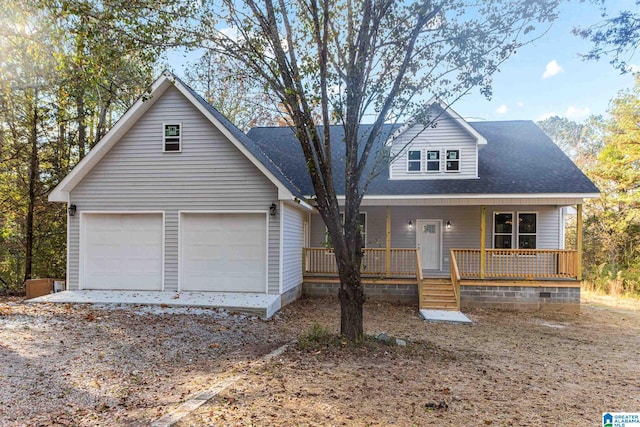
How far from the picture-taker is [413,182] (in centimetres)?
1217

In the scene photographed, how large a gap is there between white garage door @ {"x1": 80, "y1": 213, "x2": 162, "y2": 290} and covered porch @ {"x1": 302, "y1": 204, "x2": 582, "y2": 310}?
4.66m

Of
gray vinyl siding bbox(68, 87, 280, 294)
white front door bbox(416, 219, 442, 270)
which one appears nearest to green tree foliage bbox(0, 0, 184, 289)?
gray vinyl siding bbox(68, 87, 280, 294)

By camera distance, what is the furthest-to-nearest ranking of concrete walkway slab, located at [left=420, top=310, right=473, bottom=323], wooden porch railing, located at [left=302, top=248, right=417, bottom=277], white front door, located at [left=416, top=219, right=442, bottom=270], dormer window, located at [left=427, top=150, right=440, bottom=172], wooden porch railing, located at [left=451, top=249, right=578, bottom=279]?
1. white front door, located at [left=416, top=219, right=442, bottom=270]
2. dormer window, located at [left=427, top=150, right=440, bottom=172]
3. wooden porch railing, located at [left=302, top=248, right=417, bottom=277]
4. wooden porch railing, located at [left=451, top=249, right=578, bottom=279]
5. concrete walkway slab, located at [left=420, top=310, right=473, bottom=323]

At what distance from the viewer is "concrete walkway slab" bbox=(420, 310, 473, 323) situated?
29.3ft

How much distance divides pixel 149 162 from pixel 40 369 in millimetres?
6401

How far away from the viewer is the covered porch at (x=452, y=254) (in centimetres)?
1088

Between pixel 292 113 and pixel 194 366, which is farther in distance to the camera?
pixel 292 113

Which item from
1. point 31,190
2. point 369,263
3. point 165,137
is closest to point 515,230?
point 369,263

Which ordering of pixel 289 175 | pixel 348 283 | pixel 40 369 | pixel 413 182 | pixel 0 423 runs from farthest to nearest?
pixel 289 175 < pixel 413 182 < pixel 348 283 < pixel 40 369 < pixel 0 423

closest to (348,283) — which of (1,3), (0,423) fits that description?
(0,423)

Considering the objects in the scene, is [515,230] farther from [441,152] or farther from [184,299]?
[184,299]

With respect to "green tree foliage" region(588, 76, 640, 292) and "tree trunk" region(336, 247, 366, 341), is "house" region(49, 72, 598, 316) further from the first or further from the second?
"green tree foliage" region(588, 76, 640, 292)

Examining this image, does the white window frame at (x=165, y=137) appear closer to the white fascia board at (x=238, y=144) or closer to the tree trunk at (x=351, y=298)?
the white fascia board at (x=238, y=144)

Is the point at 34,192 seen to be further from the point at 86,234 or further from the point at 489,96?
the point at 489,96
